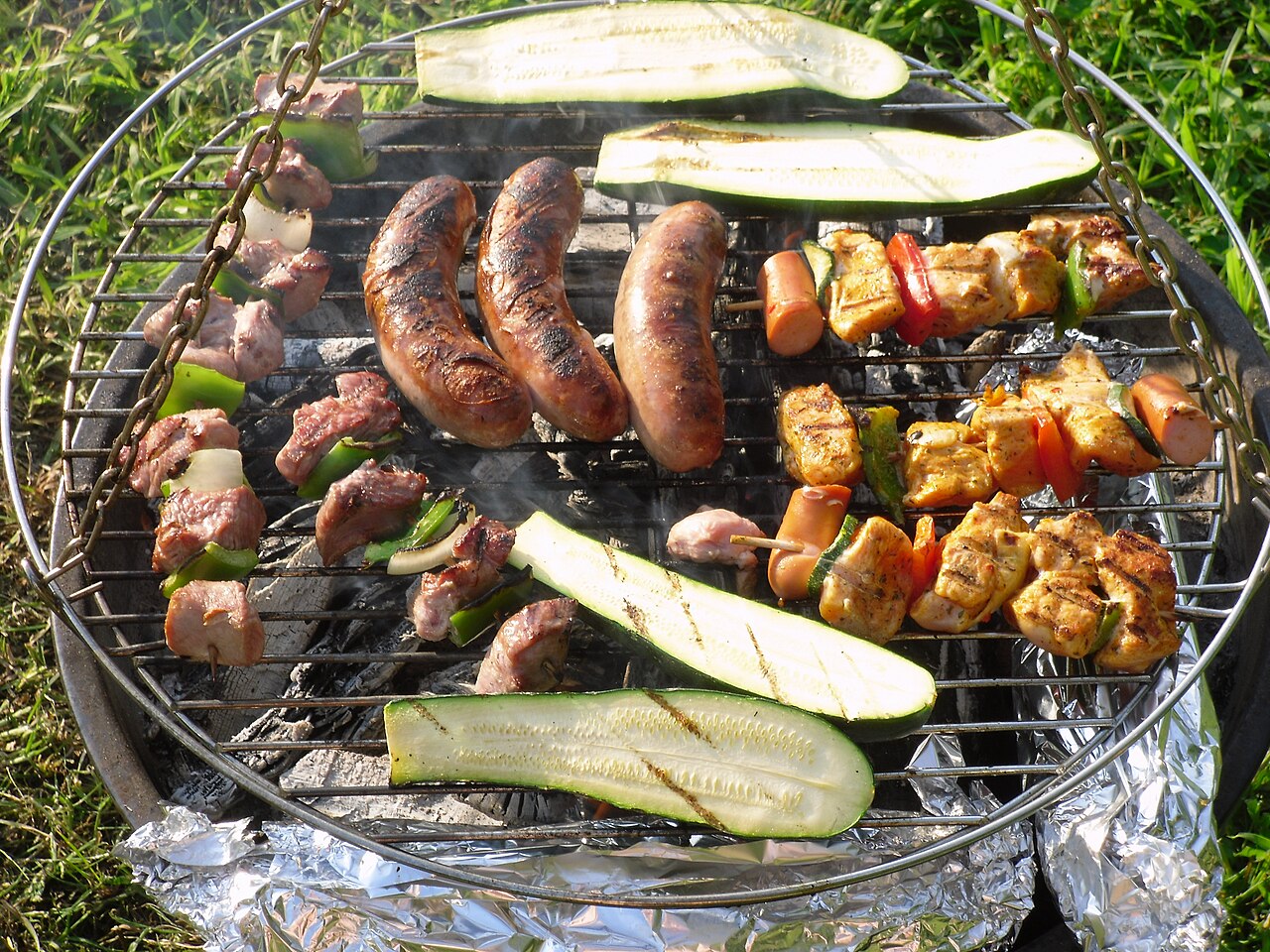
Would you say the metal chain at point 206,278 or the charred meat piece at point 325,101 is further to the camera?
the charred meat piece at point 325,101

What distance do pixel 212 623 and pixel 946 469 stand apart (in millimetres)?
2462

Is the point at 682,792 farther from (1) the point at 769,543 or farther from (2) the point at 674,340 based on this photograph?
(2) the point at 674,340

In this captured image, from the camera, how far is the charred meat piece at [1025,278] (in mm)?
3992

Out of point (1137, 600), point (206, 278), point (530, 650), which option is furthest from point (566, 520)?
point (1137, 600)

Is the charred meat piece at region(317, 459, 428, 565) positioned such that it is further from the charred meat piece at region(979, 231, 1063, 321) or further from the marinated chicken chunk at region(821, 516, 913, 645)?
the charred meat piece at region(979, 231, 1063, 321)

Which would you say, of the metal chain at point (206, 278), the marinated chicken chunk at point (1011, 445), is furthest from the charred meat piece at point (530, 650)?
the marinated chicken chunk at point (1011, 445)

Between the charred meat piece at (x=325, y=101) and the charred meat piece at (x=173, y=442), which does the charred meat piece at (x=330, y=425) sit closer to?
the charred meat piece at (x=173, y=442)

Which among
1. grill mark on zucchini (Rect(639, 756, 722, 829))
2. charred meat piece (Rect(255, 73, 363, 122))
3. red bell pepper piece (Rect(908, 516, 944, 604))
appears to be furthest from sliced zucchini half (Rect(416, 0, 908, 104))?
grill mark on zucchini (Rect(639, 756, 722, 829))

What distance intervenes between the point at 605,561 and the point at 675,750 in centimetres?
67

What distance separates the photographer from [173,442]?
3.67 meters

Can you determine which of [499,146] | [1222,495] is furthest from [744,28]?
[1222,495]

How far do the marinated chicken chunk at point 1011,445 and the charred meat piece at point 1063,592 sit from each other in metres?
0.18

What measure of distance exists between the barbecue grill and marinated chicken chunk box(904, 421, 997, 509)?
0.12 m

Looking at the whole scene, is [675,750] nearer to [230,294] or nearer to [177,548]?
[177,548]
